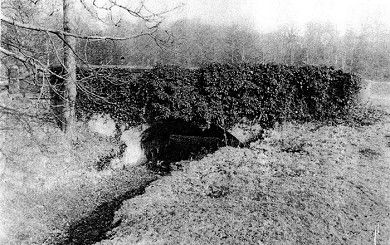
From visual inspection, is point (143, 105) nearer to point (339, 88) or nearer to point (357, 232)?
point (339, 88)

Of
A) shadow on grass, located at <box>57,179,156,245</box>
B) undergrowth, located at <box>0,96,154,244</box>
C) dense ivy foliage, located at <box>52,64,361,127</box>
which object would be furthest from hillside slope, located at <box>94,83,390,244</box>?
undergrowth, located at <box>0,96,154,244</box>

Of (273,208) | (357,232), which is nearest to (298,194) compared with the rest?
(273,208)

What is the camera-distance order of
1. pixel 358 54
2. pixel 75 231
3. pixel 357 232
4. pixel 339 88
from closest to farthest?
pixel 357 232 → pixel 75 231 → pixel 339 88 → pixel 358 54

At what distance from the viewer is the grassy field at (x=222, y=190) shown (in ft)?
20.4

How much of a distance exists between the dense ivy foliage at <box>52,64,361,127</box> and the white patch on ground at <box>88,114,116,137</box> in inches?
50.1

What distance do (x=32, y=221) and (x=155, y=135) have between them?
21.8ft

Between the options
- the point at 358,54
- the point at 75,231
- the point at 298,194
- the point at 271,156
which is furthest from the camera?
the point at 358,54

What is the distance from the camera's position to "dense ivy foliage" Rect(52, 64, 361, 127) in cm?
1227

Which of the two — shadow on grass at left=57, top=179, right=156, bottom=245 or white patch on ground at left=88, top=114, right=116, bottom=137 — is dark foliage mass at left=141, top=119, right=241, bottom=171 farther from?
shadow on grass at left=57, top=179, right=156, bottom=245

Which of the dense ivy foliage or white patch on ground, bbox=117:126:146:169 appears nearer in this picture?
the dense ivy foliage

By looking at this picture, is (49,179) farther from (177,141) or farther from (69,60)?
(177,141)

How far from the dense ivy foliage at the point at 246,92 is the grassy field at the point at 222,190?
2.41 ft

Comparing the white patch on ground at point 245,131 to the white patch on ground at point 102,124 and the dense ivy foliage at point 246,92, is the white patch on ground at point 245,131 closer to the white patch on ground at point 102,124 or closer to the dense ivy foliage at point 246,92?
the dense ivy foliage at point 246,92

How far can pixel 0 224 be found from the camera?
798 centimetres
